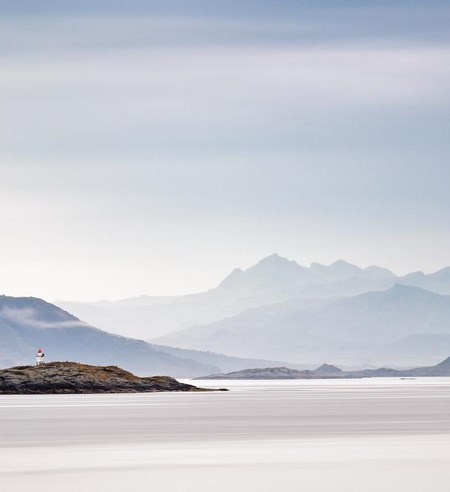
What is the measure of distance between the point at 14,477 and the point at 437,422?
3932cm

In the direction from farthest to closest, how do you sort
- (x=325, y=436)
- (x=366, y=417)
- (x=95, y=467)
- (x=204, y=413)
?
(x=204, y=413) < (x=366, y=417) < (x=325, y=436) < (x=95, y=467)

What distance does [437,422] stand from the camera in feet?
262

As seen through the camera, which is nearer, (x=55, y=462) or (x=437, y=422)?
(x=55, y=462)

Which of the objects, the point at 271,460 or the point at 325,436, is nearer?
the point at 271,460

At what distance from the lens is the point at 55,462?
51.3 meters

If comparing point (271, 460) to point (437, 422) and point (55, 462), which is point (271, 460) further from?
point (437, 422)

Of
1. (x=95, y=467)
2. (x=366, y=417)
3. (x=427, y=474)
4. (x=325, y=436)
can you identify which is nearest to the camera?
(x=427, y=474)

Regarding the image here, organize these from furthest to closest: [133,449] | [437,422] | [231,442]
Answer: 1. [437,422]
2. [231,442]
3. [133,449]

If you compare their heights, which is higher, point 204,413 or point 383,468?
point 204,413

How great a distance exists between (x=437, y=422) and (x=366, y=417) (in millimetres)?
10137

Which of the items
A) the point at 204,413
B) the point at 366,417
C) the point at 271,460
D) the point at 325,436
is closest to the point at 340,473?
the point at 271,460

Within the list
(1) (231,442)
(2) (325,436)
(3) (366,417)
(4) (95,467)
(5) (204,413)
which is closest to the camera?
(4) (95,467)

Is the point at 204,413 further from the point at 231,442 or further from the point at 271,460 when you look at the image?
the point at 271,460

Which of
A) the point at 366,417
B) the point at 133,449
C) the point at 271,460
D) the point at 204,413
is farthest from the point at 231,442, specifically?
the point at 204,413
